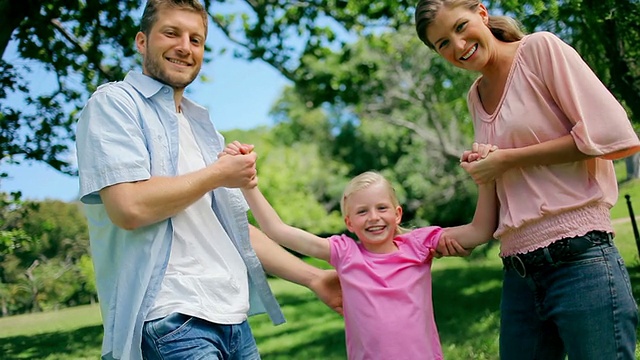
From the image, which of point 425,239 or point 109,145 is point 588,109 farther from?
point 109,145

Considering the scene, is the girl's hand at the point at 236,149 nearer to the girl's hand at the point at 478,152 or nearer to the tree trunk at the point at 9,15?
the girl's hand at the point at 478,152

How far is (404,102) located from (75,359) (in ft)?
53.6

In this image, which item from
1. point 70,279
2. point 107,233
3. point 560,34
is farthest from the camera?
point 70,279

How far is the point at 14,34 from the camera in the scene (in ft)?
21.4

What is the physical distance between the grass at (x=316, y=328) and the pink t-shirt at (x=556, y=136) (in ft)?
11.0

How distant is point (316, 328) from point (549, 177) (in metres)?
6.07

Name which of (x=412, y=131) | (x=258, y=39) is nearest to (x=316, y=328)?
(x=258, y=39)

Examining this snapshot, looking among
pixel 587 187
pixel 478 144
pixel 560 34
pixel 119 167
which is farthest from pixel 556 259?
pixel 560 34

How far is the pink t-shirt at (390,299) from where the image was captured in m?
2.39

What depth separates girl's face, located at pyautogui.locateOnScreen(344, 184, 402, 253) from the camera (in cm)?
257

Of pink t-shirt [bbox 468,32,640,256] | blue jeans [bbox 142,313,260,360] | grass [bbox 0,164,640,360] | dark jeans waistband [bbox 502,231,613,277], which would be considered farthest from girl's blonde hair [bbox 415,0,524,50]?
grass [bbox 0,164,640,360]

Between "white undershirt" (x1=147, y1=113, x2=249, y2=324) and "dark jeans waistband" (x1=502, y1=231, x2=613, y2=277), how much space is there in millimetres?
889

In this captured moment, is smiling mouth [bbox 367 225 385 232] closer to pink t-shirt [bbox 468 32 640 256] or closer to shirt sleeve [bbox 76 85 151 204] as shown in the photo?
pink t-shirt [bbox 468 32 640 256]

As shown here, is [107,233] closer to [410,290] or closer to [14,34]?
[410,290]
